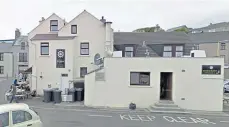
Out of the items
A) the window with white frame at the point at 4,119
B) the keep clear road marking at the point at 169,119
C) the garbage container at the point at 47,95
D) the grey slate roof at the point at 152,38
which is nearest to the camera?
the window with white frame at the point at 4,119

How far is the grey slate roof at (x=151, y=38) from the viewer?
2587 centimetres

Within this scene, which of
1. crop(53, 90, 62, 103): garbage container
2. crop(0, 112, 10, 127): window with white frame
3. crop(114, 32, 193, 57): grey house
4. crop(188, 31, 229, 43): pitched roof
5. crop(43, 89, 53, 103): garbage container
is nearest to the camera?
crop(0, 112, 10, 127): window with white frame

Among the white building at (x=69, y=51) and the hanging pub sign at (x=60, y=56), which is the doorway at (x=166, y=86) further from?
the hanging pub sign at (x=60, y=56)

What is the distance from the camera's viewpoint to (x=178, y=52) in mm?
25125

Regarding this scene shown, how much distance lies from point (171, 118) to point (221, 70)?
20.0 ft

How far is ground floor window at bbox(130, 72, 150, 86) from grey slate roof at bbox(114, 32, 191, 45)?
7.95m

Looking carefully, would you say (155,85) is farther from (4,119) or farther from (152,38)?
(4,119)

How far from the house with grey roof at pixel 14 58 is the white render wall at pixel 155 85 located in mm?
35423

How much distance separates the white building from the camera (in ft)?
75.7

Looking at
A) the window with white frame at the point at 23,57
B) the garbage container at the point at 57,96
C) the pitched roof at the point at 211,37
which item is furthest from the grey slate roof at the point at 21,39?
the pitched roof at the point at 211,37

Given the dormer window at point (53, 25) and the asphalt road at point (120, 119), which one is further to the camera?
the dormer window at point (53, 25)

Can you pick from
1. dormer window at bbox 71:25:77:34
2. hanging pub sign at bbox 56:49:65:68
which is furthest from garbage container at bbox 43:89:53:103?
dormer window at bbox 71:25:77:34

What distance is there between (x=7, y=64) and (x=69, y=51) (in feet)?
112

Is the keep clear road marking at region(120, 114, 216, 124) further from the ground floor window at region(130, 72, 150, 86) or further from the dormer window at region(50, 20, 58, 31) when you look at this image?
the dormer window at region(50, 20, 58, 31)
